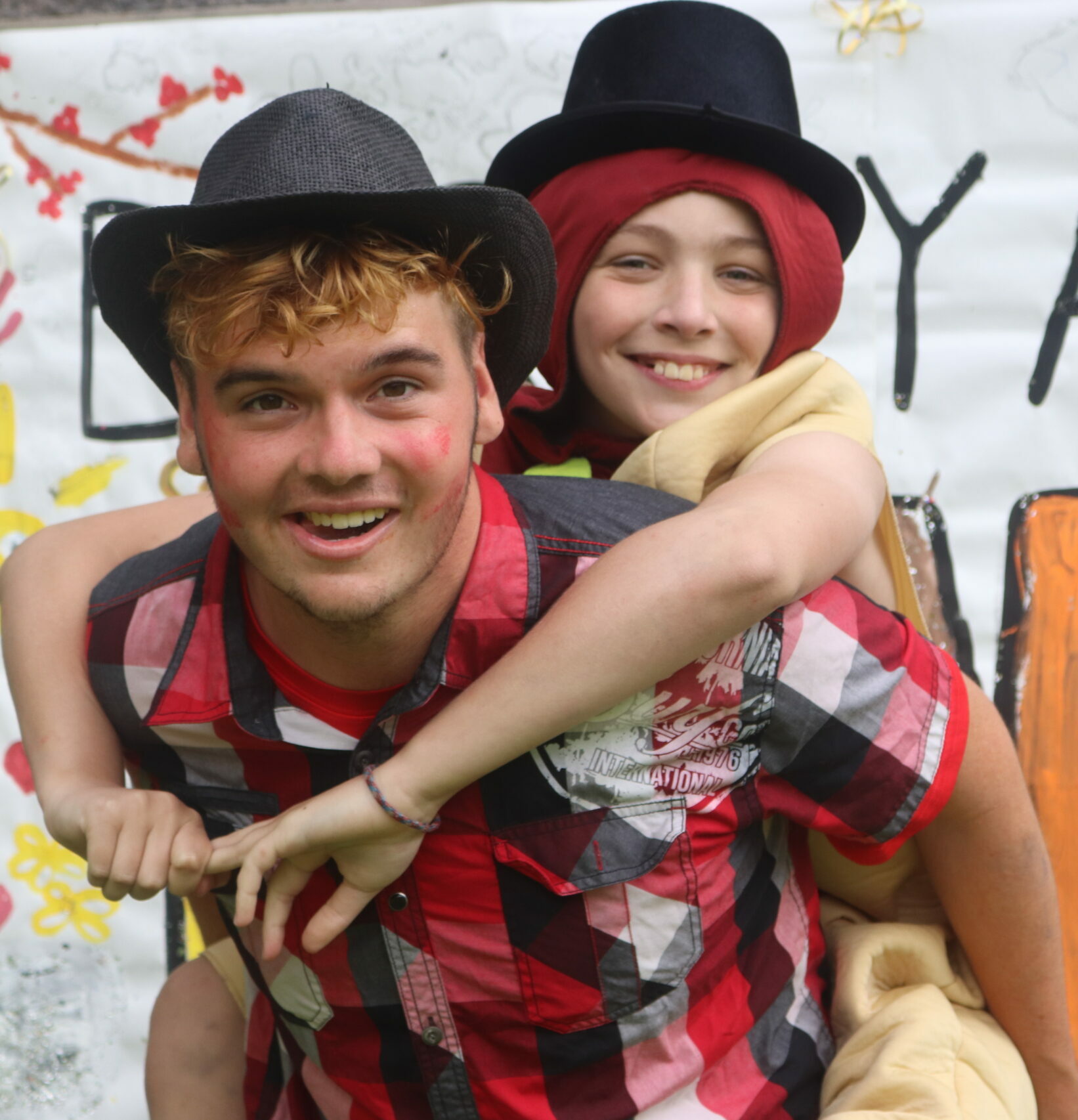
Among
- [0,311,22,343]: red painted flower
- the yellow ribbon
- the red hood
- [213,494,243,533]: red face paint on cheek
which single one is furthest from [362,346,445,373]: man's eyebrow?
[0,311,22,343]: red painted flower

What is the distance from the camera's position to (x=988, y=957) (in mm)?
1642

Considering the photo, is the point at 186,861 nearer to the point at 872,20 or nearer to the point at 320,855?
the point at 320,855

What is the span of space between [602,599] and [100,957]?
2.13 m

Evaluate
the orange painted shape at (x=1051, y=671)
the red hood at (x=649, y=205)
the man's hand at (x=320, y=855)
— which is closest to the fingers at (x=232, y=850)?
the man's hand at (x=320, y=855)

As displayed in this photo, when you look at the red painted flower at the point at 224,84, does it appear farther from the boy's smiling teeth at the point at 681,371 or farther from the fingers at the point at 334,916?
the fingers at the point at 334,916

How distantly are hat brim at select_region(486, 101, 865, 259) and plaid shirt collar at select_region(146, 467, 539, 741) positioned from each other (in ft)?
2.33

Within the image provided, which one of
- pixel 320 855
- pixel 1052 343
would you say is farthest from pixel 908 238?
pixel 320 855

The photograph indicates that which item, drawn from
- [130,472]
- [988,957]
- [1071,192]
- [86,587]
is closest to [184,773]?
[86,587]

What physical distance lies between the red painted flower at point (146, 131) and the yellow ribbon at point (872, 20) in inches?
66.3

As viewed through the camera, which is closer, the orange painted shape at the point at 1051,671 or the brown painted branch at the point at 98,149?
the orange painted shape at the point at 1051,671

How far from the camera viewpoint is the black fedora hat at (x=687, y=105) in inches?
72.1

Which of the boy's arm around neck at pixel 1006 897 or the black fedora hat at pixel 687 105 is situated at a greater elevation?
the black fedora hat at pixel 687 105

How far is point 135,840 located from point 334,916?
25cm

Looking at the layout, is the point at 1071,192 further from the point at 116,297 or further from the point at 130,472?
the point at 130,472
